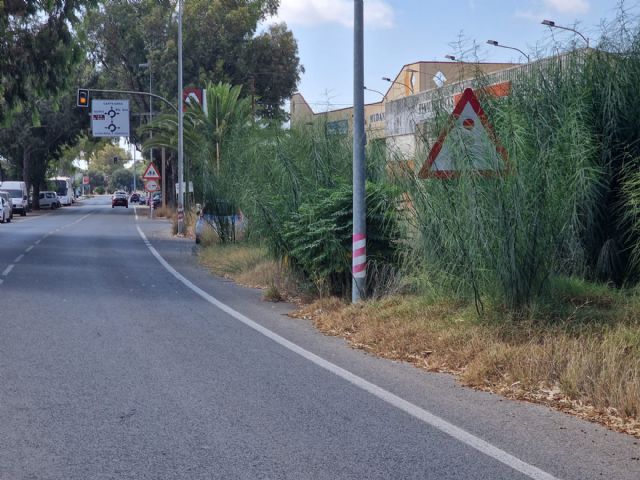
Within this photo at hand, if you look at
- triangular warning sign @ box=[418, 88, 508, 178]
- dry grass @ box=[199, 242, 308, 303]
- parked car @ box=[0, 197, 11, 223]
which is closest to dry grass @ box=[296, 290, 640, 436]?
triangular warning sign @ box=[418, 88, 508, 178]

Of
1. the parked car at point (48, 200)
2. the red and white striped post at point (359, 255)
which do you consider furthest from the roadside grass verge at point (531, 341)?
the parked car at point (48, 200)

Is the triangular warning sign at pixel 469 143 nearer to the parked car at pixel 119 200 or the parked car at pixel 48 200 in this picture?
the parked car at pixel 48 200

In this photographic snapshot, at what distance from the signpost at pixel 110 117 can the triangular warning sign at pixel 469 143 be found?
4275 centimetres

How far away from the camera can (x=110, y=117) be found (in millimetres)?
51375

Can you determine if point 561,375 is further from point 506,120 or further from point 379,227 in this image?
point 379,227

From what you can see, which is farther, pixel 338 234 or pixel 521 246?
pixel 338 234

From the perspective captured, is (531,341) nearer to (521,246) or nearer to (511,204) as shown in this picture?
(521,246)

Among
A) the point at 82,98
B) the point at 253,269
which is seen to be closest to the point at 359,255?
the point at 253,269

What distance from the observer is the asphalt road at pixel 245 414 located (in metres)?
5.90

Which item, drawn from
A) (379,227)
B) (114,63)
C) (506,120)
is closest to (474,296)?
(506,120)

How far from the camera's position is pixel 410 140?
43.4ft

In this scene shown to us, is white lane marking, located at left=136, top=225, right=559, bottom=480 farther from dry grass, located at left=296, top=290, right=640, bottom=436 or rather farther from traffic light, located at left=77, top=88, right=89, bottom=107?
traffic light, located at left=77, top=88, right=89, bottom=107

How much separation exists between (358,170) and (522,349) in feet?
15.4

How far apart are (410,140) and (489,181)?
3382 millimetres
